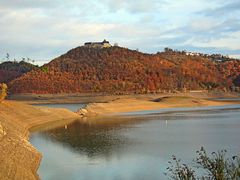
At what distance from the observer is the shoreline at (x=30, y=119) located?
81.7ft

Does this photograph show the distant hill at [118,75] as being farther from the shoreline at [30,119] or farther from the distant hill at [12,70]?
the shoreline at [30,119]

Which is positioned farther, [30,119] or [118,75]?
[118,75]

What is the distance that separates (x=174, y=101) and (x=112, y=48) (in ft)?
210

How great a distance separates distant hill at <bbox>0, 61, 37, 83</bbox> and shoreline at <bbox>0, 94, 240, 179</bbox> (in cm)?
7231

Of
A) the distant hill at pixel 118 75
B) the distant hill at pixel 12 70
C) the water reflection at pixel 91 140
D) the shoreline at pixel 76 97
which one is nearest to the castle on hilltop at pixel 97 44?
the distant hill at pixel 118 75

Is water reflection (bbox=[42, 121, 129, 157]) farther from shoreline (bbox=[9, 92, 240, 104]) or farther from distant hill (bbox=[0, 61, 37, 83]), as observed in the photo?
distant hill (bbox=[0, 61, 37, 83])

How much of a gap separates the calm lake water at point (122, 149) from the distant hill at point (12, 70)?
399 ft

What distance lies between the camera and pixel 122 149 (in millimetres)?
36125

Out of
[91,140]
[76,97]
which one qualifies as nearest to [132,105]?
[76,97]

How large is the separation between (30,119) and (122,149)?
101 feet

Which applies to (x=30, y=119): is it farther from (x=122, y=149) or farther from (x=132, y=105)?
(x=132, y=105)

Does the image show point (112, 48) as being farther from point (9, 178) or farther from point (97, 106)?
point (9, 178)

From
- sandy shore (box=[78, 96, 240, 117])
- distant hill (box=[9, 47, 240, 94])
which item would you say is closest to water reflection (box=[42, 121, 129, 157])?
sandy shore (box=[78, 96, 240, 117])

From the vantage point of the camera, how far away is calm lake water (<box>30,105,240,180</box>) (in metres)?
26.4
